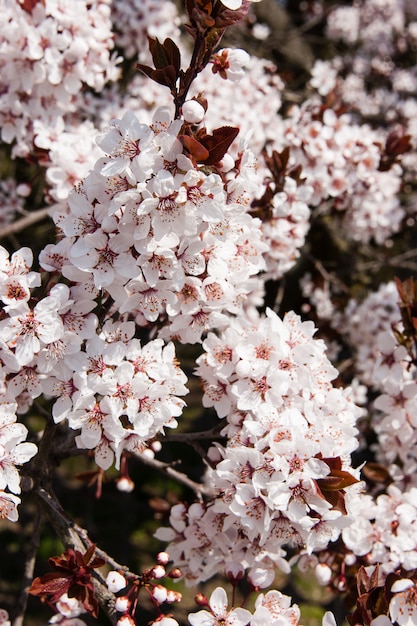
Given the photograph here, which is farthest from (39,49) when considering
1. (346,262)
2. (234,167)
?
(346,262)

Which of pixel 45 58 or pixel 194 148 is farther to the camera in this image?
pixel 45 58

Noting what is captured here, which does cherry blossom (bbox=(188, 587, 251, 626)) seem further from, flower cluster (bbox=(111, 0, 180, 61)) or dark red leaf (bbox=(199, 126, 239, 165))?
flower cluster (bbox=(111, 0, 180, 61))

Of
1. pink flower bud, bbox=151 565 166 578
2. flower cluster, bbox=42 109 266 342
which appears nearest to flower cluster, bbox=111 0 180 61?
flower cluster, bbox=42 109 266 342

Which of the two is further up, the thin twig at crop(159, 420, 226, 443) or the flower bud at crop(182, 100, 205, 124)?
the flower bud at crop(182, 100, 205, 124)

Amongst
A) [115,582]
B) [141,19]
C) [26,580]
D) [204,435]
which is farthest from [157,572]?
[141,19]

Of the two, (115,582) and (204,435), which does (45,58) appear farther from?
(115,582)
